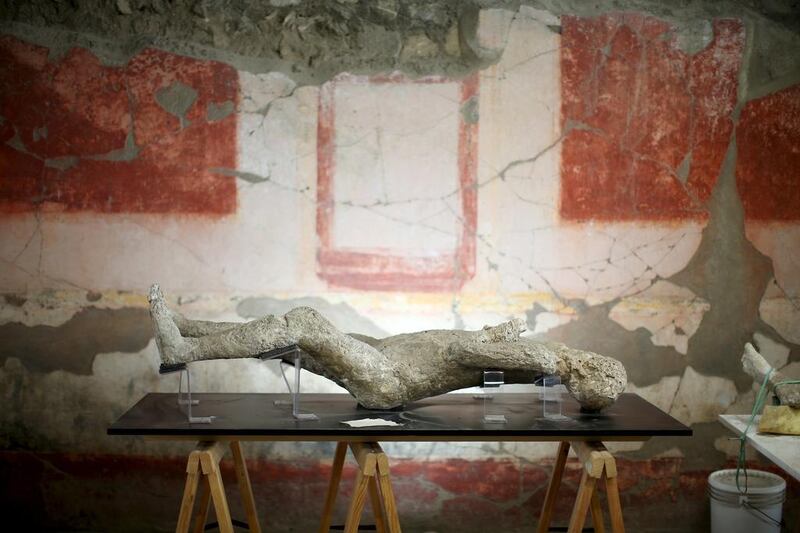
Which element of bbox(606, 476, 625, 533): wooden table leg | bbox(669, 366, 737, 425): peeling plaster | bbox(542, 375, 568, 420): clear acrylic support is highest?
bbox(542, 375, 568, 420): clear acrylic support

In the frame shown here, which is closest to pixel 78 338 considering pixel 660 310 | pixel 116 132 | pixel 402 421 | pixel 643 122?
pixel 116 132

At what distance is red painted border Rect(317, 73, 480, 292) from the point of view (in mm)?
4418

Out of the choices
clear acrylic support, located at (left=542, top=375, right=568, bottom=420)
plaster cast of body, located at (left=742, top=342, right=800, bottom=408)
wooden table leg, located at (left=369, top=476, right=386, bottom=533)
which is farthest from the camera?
wooden table leg, located at (left=369, top=476, right=386, bottom=533)

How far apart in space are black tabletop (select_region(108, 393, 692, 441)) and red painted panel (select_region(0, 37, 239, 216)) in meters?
1.08

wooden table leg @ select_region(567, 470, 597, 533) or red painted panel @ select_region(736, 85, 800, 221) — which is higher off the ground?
red painted panel @ select_region(736, 85, 800, 221)

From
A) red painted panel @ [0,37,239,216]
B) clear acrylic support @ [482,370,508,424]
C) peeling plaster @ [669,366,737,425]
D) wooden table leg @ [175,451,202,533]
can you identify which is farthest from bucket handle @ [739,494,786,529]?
red painted panel @ [0,37,239,216]

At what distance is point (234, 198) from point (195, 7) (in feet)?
3.08

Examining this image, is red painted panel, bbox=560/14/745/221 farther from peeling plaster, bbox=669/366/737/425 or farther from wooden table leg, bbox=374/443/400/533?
wooden table leg, bbox=374/443/400/533

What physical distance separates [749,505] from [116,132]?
3345mm

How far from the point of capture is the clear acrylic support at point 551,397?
3535 millimetres

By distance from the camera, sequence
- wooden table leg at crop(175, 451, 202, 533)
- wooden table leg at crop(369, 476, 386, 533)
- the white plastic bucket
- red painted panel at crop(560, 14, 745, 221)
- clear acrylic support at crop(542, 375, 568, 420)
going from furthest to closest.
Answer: red painted panel at crop(560, 14, 745, 221)
the white plastic bucket
wooden table leg at crop(369, 476, 386, 533)
clear acrylic support at crop(542, 375, 568, 420)
wooden table leg at crop(175, 451, 202, 533)

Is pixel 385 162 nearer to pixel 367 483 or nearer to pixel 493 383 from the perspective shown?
pixel 493 383

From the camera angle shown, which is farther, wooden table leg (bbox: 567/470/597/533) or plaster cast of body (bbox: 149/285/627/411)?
plaster cast of body (bbox: 149/285/627/411)

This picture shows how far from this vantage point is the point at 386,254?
4.42 meters
